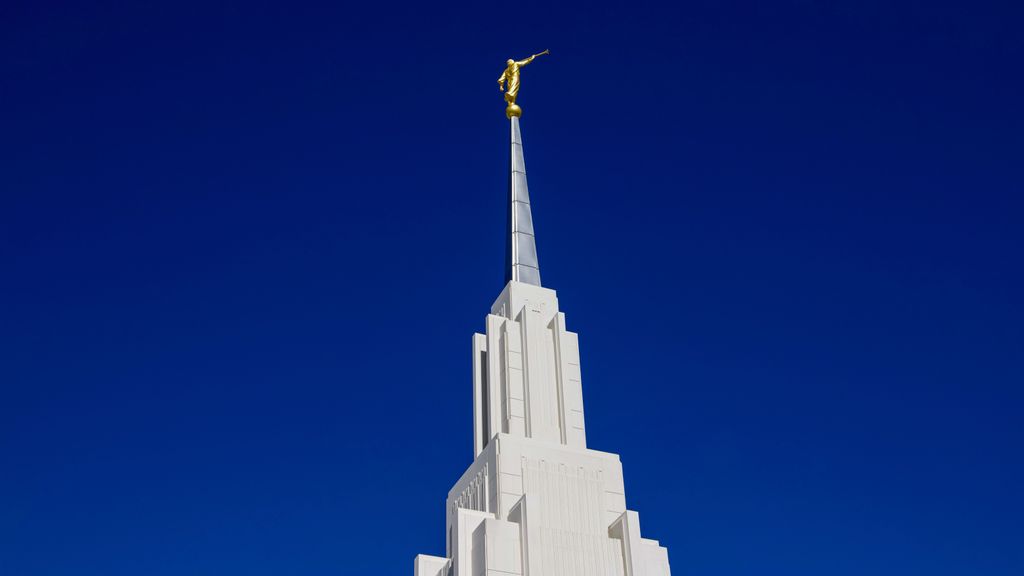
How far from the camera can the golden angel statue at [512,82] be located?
137 feet

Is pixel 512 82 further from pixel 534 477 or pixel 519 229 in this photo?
pixel 534 477

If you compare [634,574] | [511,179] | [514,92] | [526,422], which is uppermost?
[514,92]

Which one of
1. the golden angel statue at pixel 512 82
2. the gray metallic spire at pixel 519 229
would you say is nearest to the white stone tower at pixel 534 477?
the gray metallic spire at pixel 519 229

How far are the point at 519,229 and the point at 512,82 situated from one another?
254 inches

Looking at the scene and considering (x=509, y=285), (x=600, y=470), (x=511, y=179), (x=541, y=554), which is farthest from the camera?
(x=511, y=179)

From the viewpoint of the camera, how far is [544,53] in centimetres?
4138

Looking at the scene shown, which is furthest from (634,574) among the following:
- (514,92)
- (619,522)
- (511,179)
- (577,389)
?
(514,92)

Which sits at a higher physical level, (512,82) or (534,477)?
(512,82)

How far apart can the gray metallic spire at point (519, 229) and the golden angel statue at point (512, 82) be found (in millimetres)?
305

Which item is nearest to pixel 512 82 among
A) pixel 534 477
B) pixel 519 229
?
pixel 519 229

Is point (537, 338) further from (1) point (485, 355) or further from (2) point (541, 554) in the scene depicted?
(2) point (541, 554)

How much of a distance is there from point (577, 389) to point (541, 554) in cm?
641

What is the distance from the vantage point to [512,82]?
4172 cm

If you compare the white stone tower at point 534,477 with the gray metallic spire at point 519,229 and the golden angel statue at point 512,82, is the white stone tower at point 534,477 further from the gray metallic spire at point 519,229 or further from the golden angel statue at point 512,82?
the golden angel statue at point 512,82
